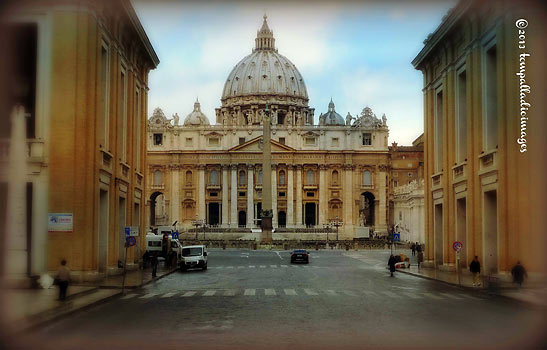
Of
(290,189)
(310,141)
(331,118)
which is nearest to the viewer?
(290,189)

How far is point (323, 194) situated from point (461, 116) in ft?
306

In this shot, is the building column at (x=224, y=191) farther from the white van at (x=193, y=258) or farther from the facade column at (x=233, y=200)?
the white van at (x=193, y=258)

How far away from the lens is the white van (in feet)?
141

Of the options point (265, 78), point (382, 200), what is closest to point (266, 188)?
point (382, 200)

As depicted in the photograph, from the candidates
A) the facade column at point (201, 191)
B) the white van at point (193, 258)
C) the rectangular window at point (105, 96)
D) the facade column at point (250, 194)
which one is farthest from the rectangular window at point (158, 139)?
the rectangular window at point (105, 96)

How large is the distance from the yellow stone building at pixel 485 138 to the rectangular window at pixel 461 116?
0.05 m

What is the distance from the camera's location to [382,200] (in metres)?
129

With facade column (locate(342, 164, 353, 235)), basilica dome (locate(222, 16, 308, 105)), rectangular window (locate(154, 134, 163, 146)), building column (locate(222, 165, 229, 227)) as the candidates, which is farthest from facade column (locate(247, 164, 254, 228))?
basilica dome (locate(222, 16, 308, 105))

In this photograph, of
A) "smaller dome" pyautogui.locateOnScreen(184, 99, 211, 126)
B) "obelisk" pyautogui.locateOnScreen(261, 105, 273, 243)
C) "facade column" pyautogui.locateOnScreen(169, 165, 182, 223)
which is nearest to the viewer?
"obelisk" pyautogui.locateOnScreen(261, 105, 273, 243)

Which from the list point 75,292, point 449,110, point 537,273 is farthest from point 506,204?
point 75,292

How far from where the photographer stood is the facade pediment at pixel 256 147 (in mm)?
129125

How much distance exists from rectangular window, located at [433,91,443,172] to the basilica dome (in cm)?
11980

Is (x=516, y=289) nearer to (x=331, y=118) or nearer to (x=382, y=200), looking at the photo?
(x=382, y=200)

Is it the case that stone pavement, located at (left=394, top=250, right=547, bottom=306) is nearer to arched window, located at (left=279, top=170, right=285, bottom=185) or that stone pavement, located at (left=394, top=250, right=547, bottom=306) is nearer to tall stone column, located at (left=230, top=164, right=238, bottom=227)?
tall stone column, located at (left=230, top=164, right=238, bottom=227)
